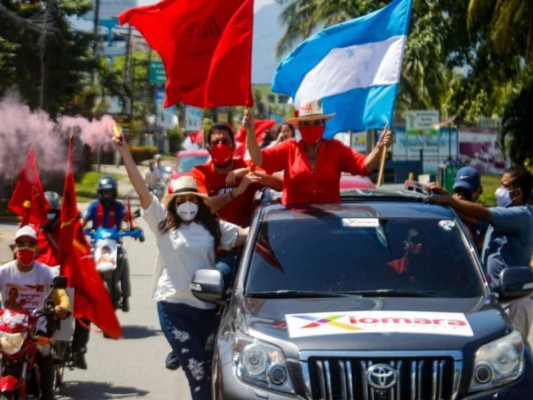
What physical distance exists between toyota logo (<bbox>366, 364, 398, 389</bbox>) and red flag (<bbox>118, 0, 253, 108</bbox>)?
3.49 meters

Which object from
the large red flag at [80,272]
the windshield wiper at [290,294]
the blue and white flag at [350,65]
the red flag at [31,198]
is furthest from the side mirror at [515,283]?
the red flag at [31,198]

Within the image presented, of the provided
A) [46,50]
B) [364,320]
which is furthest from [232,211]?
[46,50]

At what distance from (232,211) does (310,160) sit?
95cm

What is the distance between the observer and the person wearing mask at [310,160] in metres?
7.86

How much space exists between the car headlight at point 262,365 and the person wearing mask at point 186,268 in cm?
148

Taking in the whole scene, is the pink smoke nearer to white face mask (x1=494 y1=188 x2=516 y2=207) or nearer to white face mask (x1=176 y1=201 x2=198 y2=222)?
white face mask (x1=494 y1=188 x2=516 y2=207)

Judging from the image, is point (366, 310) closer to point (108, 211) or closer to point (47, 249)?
point (47, 249)

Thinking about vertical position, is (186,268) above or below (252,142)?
below

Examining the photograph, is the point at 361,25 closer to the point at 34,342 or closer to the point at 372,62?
the point at 372,62

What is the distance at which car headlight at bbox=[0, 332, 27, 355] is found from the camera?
7676 millimetres

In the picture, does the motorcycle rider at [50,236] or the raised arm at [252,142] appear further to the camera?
the motorcycle rider at [50,236]

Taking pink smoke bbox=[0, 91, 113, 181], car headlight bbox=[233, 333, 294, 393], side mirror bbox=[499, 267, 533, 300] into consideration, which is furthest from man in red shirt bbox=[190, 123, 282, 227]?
pink smoke bbox=[0, 91, 113, 181]

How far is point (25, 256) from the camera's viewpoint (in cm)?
850

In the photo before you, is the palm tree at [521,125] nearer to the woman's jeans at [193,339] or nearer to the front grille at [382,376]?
the woman's jeans at [193,339]
